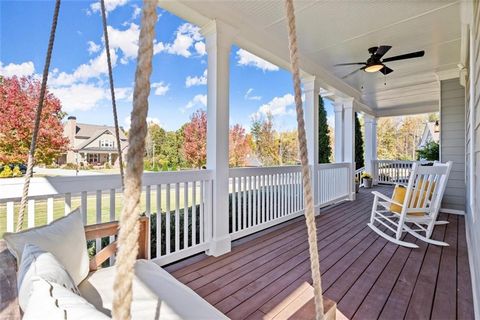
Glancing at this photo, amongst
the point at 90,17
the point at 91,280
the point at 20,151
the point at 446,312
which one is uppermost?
the point at 90,17

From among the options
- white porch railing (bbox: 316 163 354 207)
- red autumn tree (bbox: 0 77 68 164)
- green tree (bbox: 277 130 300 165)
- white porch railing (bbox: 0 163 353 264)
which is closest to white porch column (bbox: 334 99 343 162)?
white porch railing (bbox: 316 163 354 207)

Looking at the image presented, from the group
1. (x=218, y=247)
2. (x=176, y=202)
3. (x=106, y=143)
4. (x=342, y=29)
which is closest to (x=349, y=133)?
(x=342, y=29)

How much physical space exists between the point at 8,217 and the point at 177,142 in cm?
455

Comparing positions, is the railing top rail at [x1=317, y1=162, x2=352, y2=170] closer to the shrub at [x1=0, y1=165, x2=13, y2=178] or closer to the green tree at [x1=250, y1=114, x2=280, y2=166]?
the green tree at [x1=250, y1=114, x2=280, y2=166]

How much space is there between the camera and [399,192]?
3.61 metres

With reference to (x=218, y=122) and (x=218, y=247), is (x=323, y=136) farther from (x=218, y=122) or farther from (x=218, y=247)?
(x=218, y=247)

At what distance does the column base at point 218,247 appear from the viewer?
270 cm

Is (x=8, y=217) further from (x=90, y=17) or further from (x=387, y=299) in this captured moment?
(x=90, y=17)

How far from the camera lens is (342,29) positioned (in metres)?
3.40

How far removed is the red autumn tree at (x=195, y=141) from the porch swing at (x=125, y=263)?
450 centimetres

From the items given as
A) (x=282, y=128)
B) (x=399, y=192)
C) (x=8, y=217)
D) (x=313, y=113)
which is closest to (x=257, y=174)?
(x=313, y=113)

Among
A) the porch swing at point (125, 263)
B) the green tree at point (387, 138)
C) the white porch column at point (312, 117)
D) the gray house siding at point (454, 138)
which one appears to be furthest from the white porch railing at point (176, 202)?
the green tree at point (387, 138)

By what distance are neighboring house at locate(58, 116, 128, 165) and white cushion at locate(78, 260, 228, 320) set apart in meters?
1.81

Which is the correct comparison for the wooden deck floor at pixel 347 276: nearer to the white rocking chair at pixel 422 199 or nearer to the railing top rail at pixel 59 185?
the white rocking chair at pixel 422 199
